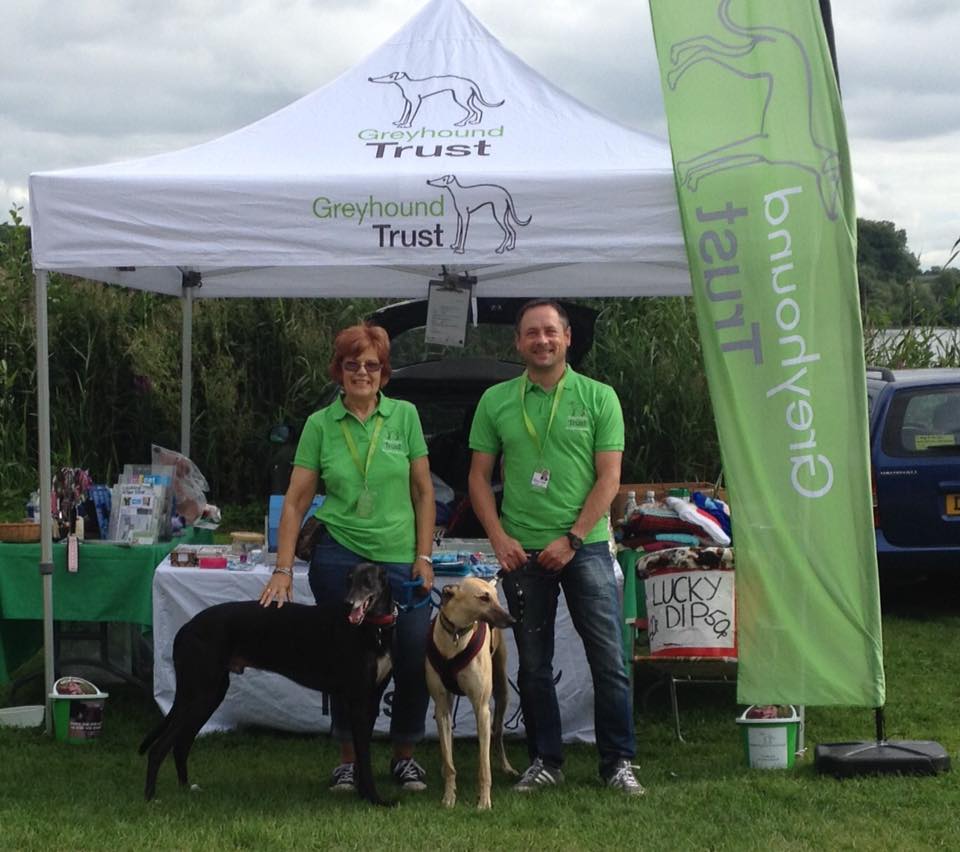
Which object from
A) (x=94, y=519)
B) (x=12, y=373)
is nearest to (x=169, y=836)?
(x=94, y=519)

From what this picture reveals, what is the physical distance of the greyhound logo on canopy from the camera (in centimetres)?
511

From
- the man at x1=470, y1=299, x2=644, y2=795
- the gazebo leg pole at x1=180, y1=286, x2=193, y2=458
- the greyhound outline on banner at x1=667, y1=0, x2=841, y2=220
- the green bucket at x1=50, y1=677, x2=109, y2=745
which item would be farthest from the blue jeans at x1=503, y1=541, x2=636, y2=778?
the gazebo leg pole at x1=180, y1=286, x2=193, y2=458

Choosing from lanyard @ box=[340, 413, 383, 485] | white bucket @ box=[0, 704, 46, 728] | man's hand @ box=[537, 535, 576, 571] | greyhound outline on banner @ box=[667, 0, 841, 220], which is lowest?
white bucket @ box=[0, 704, 46, 728]

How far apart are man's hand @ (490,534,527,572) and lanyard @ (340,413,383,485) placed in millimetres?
515

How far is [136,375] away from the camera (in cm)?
1194

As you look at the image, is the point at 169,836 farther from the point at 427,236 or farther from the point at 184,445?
the point at 184,445

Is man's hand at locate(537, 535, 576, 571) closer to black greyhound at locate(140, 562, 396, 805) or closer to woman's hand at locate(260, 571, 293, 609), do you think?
black greyhound at locate(140, 562, 396, 805)

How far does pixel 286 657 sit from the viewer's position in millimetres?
4852

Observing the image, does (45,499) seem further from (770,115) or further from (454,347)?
(770,115)

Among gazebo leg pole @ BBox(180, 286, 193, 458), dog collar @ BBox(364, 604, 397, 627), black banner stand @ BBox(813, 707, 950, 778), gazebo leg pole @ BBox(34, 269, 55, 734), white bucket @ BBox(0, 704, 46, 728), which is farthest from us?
gazebo leg pole @ BBox(180, 286, 193, 458)

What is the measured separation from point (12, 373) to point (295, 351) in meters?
2.61

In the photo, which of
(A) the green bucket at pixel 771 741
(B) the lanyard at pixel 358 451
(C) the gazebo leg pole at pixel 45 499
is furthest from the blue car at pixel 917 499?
(C) the gazebo leg pole at pixel 45 499

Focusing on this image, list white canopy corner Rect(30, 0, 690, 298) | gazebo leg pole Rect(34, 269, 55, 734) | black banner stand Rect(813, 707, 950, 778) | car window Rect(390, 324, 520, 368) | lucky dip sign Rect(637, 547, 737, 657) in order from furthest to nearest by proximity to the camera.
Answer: car window Rect(390, 324, 520, 368) < gazebo leg pole Rect(34, 269, 55, 734) < lucky dip sign Rect(637, 547, 737, 657) < white canopy corner Rect(30, 0, 690, 298) < black banner stand Rect(813, 707, 950, 778)

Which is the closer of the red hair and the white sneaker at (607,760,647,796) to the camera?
the red hair
